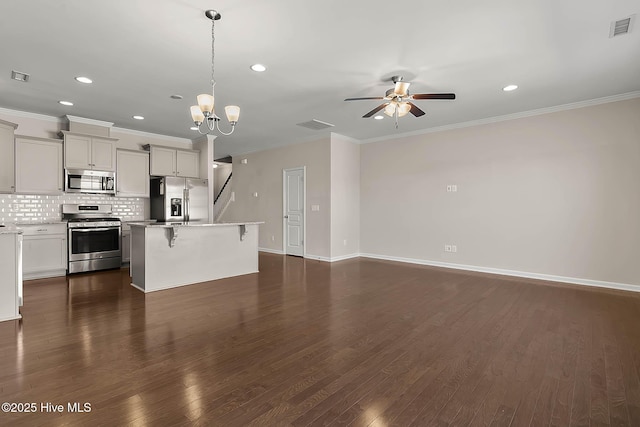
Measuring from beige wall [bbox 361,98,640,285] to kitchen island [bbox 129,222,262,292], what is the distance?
3251mm

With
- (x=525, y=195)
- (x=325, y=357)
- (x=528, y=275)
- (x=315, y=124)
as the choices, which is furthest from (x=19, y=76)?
(x=528, y=275)

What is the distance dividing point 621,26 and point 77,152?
745cm

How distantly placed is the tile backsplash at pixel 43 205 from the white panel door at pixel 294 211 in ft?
11.2

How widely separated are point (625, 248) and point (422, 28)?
445 cm

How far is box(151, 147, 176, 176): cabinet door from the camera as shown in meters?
6.50

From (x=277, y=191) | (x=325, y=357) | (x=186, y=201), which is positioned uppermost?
(x=277, y=191)

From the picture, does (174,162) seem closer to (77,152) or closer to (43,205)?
(77,152)

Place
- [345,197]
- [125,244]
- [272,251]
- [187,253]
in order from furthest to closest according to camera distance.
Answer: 1. [272,251]
2. [345,197]
3. [125,244]
4. [187,253]

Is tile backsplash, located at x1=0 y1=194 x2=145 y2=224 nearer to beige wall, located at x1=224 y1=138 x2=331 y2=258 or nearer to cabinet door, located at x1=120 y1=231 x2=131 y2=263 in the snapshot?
cabinet door, located at x1=120 y1=231 x2=131 y2=263

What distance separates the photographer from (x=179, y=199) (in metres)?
6.61

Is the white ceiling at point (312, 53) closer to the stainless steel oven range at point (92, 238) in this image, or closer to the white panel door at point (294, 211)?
the stainless steel oven range at point (92, 238)

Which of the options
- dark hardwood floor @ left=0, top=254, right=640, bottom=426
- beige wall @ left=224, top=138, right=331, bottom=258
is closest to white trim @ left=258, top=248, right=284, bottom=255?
beige wall @ left=224, top=138, right=331, bottom=258

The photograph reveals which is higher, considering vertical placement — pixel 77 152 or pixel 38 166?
pixel 77 152

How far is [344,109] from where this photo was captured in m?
5.11
